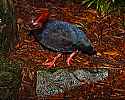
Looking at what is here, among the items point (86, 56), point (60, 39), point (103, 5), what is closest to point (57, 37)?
point (60, 39)

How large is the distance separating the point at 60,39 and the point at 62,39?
1cm

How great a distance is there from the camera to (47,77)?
205 centimetres

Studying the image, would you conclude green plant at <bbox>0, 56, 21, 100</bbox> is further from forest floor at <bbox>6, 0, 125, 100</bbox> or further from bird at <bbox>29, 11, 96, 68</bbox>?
bird at <bbox>29, 11, 96, 68</bbox>

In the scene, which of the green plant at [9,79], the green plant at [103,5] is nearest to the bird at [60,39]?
the green plant at [9,79]

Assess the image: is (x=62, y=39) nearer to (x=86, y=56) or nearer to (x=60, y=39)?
(x=60, y=39)

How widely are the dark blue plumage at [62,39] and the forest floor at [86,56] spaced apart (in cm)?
6

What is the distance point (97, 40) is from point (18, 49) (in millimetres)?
496

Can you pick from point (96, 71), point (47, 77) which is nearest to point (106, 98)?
point (96, 71)

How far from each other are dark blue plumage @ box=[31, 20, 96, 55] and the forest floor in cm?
6

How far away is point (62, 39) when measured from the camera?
2104 millimetres

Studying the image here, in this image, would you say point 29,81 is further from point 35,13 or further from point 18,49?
point 35,13

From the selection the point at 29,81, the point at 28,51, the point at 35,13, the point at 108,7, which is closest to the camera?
the point at 29,81

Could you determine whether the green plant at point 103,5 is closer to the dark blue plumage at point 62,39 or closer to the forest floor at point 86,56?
the forest floor at point 86,56

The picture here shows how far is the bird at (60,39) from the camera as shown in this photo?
2100mm
